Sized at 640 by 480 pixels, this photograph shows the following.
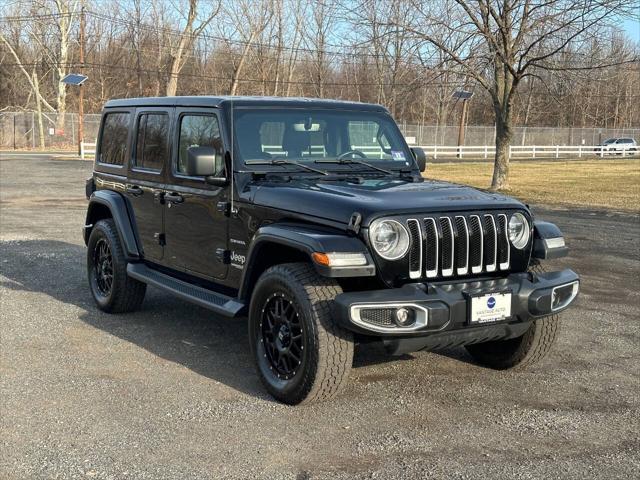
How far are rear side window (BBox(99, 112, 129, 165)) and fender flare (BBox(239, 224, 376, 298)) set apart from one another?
103 inches

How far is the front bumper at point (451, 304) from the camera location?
13.9 ft

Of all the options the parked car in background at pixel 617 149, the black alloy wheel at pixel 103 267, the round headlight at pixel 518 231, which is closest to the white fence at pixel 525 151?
the parked car in background at pixel 617 149

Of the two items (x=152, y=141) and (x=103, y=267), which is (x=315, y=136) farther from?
(x=103, y=267)

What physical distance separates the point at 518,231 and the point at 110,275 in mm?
3860

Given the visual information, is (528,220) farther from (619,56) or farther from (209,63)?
(209,63)

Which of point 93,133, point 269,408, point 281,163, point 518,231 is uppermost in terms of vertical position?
point 281,163

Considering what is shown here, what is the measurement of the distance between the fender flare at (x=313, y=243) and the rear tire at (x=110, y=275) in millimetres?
2215

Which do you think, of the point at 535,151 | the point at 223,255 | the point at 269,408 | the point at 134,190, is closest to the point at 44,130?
the point at 535,151

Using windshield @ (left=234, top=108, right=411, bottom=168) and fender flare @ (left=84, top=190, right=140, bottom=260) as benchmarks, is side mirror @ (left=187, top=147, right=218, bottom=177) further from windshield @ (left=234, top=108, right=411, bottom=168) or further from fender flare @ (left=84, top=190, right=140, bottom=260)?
fender flare @ (left=84, top=190, right=140, bottom=260)

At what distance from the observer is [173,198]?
6066 mm

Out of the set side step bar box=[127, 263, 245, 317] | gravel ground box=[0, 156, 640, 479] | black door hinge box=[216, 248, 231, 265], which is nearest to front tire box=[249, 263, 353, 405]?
gravel ground box=[0, 156, 640, 479]

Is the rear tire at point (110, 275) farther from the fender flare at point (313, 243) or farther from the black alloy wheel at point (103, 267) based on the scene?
the fender flare at point (313, 243)

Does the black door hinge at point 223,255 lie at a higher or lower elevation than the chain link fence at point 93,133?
lower

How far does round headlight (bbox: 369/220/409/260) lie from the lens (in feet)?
14.5
